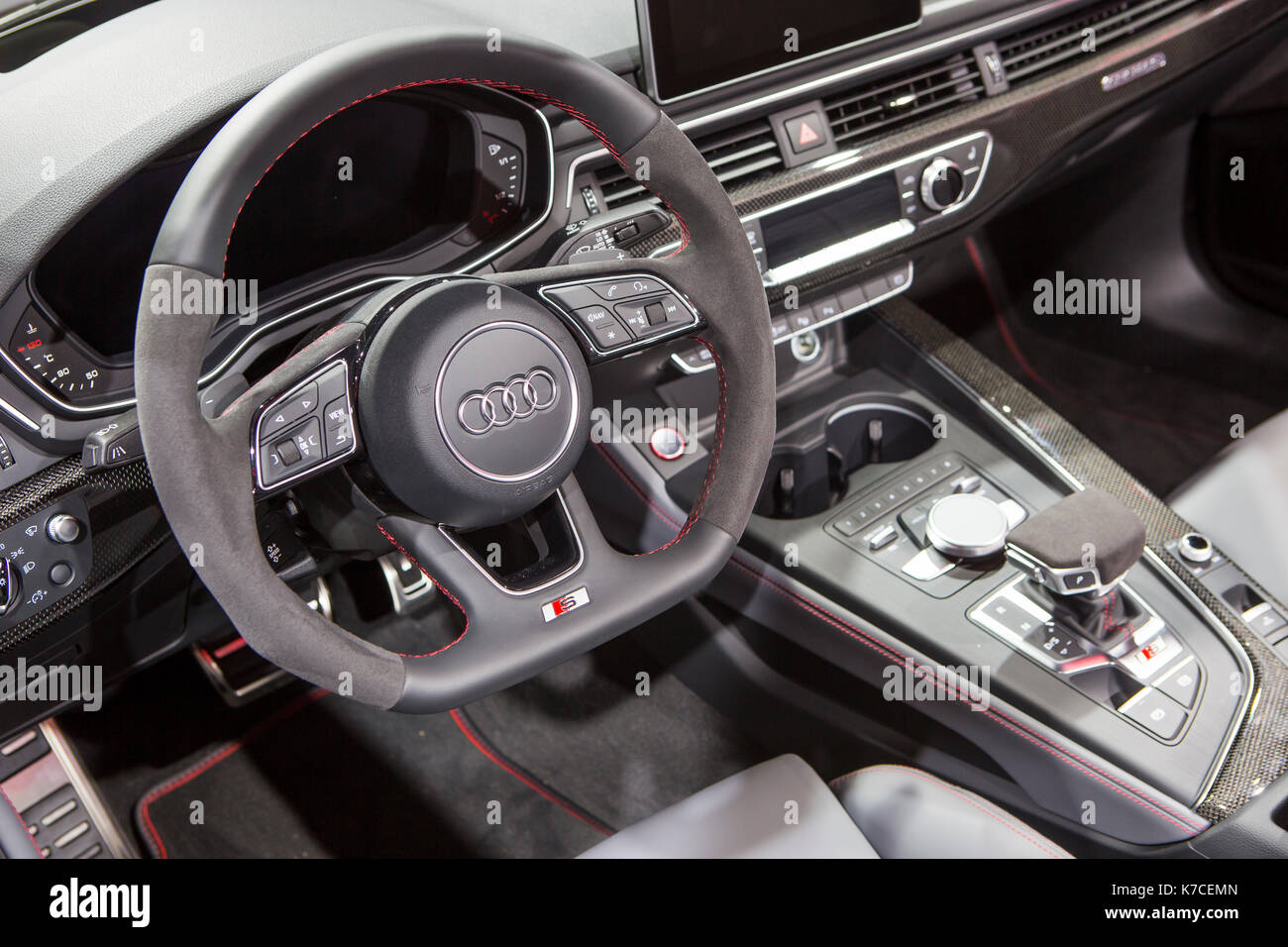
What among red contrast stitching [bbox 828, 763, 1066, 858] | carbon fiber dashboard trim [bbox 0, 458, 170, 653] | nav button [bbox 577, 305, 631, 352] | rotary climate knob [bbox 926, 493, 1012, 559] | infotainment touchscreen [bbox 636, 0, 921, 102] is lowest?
red contrast stitching [bbox 828, 763, 1066, 858]

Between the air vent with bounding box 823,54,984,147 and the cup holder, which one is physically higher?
the air vent with bounding box 823,54,984,147

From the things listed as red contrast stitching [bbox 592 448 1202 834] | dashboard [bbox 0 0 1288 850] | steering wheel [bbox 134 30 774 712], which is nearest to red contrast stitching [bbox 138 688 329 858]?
dashboard [bbox 0 0 1288 850]

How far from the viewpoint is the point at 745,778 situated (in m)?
1.14

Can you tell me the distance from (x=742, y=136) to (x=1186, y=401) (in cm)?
134

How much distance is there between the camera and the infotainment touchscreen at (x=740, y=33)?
1232 mm

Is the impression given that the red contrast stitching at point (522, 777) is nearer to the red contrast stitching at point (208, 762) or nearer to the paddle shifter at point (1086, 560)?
the red contrast stitching at point (208, 762)

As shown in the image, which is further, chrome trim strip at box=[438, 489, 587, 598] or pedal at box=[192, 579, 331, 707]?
Answer: pedal at box=[192, 579, 331, 707]

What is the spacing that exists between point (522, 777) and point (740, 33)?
3.94ft

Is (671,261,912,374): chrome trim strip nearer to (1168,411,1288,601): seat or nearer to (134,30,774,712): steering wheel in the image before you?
(134,30,774,712): steering wheel

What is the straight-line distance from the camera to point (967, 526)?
4.54ft

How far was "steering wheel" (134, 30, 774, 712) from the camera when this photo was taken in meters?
0.75

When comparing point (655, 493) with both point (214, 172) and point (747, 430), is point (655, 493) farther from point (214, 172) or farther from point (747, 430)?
point (214, 172)

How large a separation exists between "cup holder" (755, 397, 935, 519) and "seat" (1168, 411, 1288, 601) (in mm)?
388

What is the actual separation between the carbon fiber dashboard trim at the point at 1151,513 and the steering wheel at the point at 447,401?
0.66 metres
